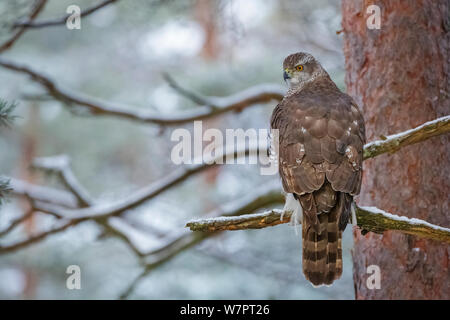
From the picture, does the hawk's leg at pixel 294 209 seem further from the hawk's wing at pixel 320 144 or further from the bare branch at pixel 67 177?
the bare branch at pixel 67 177

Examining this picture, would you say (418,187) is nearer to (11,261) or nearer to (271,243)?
(271,243)

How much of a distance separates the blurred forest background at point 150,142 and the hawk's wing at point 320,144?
3.47 metres

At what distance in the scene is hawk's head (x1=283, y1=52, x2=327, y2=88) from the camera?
5004 mm

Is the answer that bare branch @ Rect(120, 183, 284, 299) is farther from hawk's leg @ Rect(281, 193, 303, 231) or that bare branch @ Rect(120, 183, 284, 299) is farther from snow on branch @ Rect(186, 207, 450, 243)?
snow on branch @ Rect(186, 207, 450, 243)

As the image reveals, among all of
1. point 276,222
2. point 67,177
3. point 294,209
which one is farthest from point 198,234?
point 276,222

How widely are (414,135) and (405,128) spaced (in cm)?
100

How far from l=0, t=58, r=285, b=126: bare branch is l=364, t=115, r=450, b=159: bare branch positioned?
2590 millimetres

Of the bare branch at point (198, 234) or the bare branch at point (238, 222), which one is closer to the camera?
the bare branch at point (238, 222)

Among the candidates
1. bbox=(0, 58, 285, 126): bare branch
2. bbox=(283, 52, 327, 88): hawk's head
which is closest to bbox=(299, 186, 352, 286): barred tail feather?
bbox=(283, 52, 327, 88): hawk's head

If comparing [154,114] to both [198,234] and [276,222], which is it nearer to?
[198,234]

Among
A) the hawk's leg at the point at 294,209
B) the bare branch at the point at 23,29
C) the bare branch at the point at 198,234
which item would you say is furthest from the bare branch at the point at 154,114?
the hawk's leg at the point at 294,209

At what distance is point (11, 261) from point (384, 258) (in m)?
10.0

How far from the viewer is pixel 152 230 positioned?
324 inches

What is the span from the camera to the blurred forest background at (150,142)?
32.5ft
